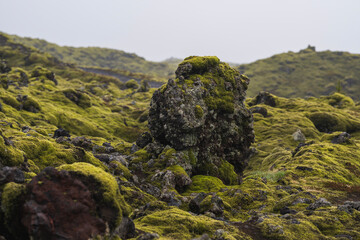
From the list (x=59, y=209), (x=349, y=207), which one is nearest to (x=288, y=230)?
(x=349, y=207)

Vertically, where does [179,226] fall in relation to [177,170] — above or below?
above

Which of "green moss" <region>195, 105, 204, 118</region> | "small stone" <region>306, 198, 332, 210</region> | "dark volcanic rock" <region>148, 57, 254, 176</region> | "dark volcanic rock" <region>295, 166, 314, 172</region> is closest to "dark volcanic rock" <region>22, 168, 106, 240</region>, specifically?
"small stone" <region>306, 198, 332, 210</region>

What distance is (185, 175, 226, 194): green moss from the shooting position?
108 feet

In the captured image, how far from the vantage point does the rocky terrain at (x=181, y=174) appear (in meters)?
11.6

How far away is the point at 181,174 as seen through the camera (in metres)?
32.5

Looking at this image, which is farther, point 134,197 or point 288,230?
point 134,197

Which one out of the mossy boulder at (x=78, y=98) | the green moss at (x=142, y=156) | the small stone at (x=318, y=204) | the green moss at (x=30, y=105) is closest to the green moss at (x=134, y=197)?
the green moss at (x=142, y=156)

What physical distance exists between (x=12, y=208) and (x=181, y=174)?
22814mm

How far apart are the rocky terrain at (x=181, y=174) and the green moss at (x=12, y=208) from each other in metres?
0.04

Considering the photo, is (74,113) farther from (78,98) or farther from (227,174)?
(227,174)

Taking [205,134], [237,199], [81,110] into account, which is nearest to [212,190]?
[237,199]

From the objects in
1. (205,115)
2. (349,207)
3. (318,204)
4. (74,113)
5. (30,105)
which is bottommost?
(74,113)

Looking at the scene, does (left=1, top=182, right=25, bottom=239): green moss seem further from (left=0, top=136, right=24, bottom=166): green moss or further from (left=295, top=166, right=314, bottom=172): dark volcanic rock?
(left=295, top=166, right=314, bottom=172): dark volcanic rock

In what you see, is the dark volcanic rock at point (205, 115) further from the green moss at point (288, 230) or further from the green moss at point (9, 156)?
the green moss at point (9, 156)
